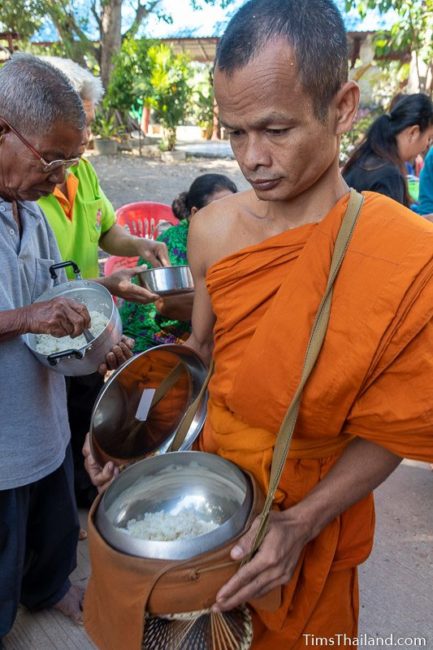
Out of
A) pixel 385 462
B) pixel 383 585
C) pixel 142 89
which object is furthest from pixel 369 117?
pixel 385 462

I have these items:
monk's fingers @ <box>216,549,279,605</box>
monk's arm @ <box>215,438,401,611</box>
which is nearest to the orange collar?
monk's arm @ <box>215,438,401,611</box>

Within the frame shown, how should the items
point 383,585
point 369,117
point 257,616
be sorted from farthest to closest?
point 369,117 → point 383,585 → point 257,616

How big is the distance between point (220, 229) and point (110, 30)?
16999 mm

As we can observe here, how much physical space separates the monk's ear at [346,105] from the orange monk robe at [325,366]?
0.55ft

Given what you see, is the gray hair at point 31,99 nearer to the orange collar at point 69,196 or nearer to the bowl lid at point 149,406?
the bowl lid at point 149,406

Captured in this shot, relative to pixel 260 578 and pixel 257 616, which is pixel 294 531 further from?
pixel 257 616

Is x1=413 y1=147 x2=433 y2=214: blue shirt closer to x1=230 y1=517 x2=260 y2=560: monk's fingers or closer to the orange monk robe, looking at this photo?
the orange monk robe

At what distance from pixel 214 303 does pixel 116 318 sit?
2.04 feet

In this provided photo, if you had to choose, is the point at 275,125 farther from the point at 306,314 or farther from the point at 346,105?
the point at 306,314

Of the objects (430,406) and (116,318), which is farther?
(116,318)

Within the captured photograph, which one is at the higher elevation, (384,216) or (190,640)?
(384,216)

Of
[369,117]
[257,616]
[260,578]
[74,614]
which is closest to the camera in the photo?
[260,578]

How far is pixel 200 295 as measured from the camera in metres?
1.61

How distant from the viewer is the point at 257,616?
142 centimetres
